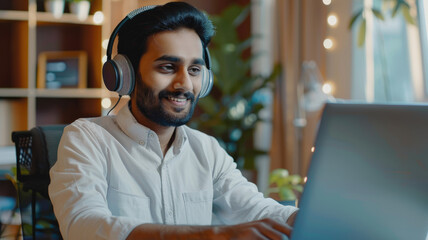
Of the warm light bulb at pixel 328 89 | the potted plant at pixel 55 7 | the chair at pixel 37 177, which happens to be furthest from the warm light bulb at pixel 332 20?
the chair at pixel 37 177

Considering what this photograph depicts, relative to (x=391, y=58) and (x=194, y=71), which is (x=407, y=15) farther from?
(x=194, y=71)

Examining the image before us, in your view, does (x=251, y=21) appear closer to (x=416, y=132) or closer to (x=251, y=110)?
(x=251, y=110)

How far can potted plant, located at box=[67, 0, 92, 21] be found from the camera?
12.6 feet

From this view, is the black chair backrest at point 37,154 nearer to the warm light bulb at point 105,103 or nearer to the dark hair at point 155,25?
the dark hair at point 155,25

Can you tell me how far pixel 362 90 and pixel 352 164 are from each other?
274cm

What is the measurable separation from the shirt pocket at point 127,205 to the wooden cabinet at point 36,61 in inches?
101

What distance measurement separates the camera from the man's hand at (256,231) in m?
0.86

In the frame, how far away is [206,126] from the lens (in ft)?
14.6

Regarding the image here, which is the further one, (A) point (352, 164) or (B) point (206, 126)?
(B) point (206, 126)

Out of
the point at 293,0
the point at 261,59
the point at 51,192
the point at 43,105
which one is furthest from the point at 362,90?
the point at 51,192

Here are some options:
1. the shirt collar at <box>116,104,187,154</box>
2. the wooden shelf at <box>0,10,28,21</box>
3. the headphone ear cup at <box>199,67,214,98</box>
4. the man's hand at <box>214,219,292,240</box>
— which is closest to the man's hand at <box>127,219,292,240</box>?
the man's hand at <box>214,219,292,240</box>

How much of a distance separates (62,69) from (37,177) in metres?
2.63

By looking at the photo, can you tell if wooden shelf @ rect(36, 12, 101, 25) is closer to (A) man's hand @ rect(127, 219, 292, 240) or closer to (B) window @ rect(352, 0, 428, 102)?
(B) window @ rect(352, 0, 428, 102)

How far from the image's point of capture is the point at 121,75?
1.37m
